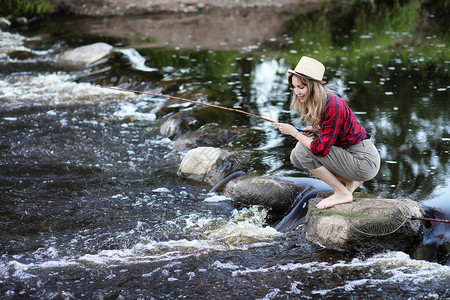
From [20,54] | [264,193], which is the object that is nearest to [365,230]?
[264,193]

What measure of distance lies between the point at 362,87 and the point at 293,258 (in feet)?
17.4

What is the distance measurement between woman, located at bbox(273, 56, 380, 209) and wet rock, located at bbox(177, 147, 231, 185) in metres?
1.56

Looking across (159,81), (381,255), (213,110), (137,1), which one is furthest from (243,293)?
(137,1)

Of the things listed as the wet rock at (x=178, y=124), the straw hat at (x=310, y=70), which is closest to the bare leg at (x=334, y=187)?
the straw hat at (x=310, y=70)

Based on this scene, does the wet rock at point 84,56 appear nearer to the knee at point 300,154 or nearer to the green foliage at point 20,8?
the green foliage at point 20,8

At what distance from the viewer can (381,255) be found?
4344mm

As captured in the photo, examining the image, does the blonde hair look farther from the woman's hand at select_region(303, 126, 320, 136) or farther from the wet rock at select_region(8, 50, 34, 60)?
the wet rock at select_region(8, 50, 34, 60)

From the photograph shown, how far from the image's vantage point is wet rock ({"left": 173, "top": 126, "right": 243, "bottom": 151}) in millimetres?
7166

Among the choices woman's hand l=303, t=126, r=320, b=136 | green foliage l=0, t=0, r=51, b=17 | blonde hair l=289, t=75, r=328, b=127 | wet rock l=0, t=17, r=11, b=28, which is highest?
blonde hair l=289, t=75, r=328, b=127

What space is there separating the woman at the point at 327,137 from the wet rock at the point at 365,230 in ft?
0.53

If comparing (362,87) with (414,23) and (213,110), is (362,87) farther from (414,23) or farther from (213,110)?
(414,23)

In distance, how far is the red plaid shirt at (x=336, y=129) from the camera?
426 centimetres

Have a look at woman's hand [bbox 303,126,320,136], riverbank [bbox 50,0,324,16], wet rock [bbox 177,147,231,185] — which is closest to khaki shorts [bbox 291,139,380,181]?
woman's hand [bbox 303,126,320,136]

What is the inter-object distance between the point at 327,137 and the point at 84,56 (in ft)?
29.6
